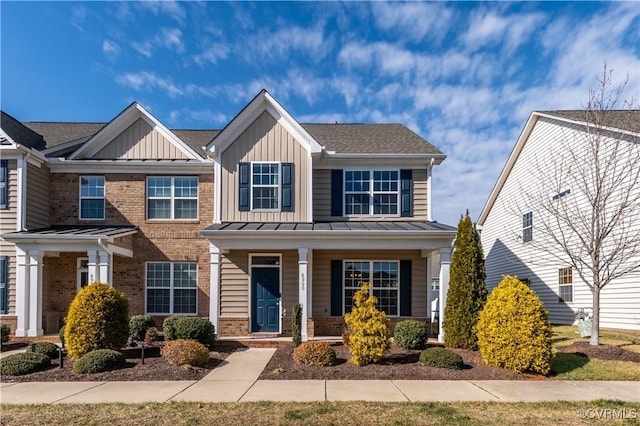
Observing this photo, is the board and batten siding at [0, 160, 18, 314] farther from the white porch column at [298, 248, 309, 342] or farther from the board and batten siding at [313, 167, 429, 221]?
the board and batten siding at [313, 167, 429, 221]

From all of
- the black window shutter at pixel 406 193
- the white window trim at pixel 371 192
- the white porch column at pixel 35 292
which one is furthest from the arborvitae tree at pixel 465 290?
the white porch column at pixel 35 292

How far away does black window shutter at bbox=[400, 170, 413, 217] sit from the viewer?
14867mm

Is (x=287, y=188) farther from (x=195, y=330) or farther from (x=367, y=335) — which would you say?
(x=367, y=335)

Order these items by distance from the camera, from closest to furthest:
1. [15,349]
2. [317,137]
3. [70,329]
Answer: [70,329]
[15,349]
[317,137]

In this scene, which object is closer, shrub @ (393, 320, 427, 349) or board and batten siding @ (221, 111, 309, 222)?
shrub @ (393, 320, 427, 349)

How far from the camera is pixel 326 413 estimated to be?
257 inches

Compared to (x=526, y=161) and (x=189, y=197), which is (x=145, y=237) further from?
(x=526, y=161)

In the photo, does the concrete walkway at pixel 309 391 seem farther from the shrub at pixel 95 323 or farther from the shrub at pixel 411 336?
the shrub at pixel 411 336

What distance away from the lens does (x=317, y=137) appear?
1684 centimetres

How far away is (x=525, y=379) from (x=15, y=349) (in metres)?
13.3

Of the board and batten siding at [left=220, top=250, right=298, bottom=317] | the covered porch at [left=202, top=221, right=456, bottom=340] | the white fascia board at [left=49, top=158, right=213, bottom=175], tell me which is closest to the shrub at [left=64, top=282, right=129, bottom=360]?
the covered porch at [left=202, top=221, right=456, bottom=340]

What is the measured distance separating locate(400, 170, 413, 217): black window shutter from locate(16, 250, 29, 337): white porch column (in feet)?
40.6

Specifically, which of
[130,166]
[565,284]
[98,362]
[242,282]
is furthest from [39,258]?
[565,284]

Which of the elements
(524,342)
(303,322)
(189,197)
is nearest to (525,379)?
(524,342)
